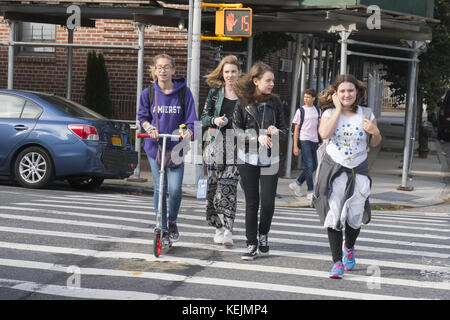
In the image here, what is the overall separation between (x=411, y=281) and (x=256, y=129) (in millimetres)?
1968

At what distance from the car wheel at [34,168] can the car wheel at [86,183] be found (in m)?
0.92

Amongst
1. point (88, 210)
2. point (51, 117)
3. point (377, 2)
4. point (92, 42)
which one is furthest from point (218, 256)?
point (92, 42)

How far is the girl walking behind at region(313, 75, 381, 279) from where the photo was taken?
6.66 m

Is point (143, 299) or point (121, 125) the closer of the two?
point (143, 299)

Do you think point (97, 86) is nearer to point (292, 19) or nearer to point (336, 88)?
point (292, 19)

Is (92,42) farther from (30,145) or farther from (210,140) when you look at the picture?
(210,140)

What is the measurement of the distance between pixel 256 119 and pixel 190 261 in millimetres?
1447

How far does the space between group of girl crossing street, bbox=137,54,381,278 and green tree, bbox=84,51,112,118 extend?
1352cm

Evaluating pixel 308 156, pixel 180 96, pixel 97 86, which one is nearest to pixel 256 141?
pixel 180 96

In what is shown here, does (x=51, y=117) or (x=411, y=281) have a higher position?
(x=51, y=117)

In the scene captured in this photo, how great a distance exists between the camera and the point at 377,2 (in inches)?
588

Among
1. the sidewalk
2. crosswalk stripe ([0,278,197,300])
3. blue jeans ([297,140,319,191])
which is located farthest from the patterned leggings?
blue jeans ([297,140,319,191])

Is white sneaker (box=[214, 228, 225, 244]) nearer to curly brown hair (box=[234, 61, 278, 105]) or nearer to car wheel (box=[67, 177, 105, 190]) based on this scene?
curly brown hair (box=[234, 61, 278, 105])

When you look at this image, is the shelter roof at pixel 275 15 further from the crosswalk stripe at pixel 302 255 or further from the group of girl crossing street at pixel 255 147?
the crosswalk stripe at pixel 302 255
